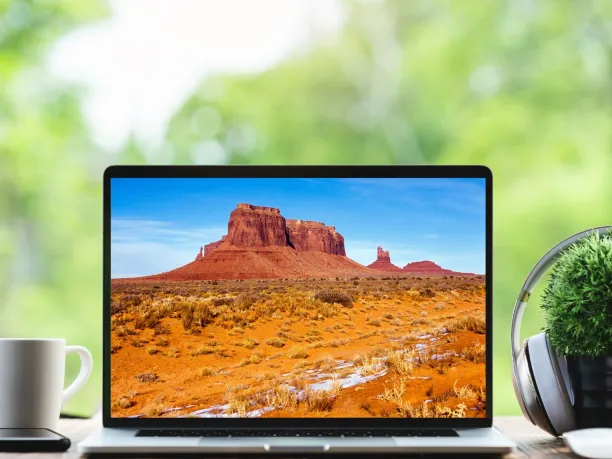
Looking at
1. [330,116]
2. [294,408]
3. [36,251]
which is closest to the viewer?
[294,408]

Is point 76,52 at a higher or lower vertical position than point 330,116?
higher

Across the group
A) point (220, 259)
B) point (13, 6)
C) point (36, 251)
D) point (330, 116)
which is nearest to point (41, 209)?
point (36, 251)

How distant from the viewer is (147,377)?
43.2 inches

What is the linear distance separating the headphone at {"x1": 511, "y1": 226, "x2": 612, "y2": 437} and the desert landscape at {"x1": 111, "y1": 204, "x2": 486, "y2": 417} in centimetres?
8

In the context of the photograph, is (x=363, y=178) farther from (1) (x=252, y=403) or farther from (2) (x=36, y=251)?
(2) (x=36, y=251)

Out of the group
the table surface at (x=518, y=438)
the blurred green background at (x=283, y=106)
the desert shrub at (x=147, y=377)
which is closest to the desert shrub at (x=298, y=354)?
the desert shrub at (x=147, y=377)

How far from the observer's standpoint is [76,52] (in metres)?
2.21

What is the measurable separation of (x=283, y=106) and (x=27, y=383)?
1.45 meters

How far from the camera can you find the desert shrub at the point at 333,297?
1.11m

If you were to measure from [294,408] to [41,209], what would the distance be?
4.64 ft

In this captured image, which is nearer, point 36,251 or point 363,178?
point 363,178

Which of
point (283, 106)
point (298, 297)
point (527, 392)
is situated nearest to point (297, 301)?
point (298, 297)

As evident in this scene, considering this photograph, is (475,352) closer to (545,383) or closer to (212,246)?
(545,383)

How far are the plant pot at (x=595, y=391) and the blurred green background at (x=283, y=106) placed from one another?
1.04 metres
